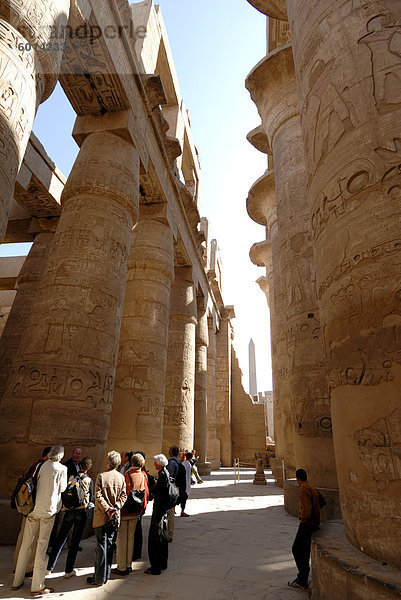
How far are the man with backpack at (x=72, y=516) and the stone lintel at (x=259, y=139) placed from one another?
9.02 metres

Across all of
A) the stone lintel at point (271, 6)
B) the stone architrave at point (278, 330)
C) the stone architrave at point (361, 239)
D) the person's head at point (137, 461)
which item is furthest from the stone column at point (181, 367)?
the stone architrave at point (361, 239)

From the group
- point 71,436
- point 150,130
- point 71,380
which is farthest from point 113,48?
point 71,436

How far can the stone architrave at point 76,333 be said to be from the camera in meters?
4.33

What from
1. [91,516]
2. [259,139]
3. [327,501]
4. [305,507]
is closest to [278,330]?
[259,139]

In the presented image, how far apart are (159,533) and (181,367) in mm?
7741

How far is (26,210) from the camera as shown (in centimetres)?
1028

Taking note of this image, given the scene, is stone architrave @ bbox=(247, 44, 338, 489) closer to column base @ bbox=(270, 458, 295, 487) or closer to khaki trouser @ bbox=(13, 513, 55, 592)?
column base @ bbox=(270, 458, 295, 487)

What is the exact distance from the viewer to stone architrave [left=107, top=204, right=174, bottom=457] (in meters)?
7.30

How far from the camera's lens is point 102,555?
9.58ft

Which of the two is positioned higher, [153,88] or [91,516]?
[153,88]

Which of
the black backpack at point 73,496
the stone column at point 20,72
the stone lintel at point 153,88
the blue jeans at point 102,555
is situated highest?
the stone lintel at point 153,88

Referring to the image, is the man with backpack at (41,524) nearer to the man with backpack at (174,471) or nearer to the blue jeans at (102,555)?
the blue jeans at (102,555)

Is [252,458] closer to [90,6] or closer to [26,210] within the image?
[26,210]

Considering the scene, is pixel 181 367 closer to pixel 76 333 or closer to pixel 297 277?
pixel 297 277
